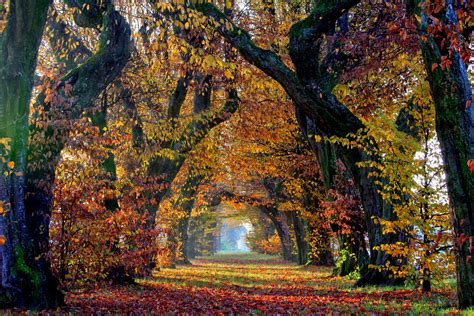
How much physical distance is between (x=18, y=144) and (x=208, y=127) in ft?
32.4

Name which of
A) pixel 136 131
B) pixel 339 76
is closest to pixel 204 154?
pixel 136 131

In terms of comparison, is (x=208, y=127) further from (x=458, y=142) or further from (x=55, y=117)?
(x=458, y=142)

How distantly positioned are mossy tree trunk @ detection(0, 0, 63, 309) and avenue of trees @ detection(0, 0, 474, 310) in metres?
0.02

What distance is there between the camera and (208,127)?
16672 mm

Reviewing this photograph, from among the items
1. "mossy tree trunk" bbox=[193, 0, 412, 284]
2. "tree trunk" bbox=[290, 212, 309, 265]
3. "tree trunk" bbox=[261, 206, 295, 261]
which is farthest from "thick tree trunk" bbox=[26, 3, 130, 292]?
"tree trunk" bbox=[261, 206, 295, 261]

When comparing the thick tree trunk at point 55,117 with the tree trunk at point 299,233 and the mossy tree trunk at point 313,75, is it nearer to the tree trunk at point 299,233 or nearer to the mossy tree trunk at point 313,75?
the mossy tree trunk at point 313,75

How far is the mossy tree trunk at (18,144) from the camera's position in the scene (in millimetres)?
6887

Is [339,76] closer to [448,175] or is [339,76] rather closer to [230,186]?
[448,175]

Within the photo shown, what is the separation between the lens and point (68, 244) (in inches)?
377

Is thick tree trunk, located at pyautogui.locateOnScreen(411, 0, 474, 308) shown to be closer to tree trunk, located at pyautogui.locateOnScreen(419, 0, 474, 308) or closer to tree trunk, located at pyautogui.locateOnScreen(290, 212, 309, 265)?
tree trunk, located at pyautogui.locateOnScreen(419, 0, 474, 308)

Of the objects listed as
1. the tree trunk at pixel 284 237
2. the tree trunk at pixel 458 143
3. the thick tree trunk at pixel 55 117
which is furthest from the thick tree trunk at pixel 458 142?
the tree trunk at pixel 284 237

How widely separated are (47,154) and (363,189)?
7.61 meters

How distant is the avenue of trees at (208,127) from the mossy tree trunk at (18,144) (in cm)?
2

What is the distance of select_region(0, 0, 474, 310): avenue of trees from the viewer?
22.5 feet
